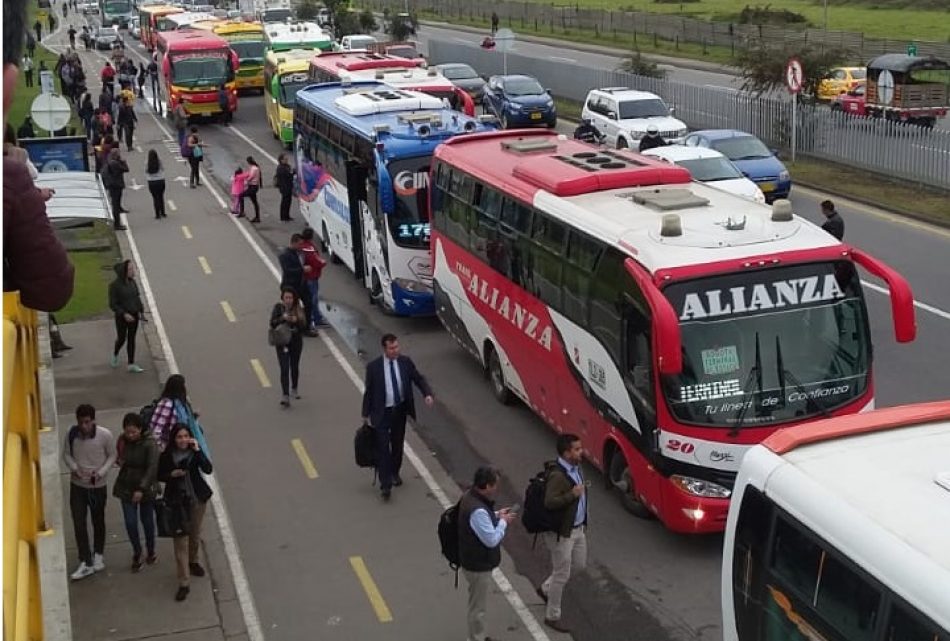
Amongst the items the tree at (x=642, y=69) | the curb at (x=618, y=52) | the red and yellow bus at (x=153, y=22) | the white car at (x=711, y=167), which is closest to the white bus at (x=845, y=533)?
the white car at (x=711, y=167)

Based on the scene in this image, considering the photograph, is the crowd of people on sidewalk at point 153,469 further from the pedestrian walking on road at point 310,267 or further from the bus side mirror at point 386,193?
the bus side mirror at point 386,193

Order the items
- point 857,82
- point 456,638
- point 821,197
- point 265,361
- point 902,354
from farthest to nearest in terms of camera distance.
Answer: point 857,82
point 821,197
point 265,361
point 902,354
point 456,638

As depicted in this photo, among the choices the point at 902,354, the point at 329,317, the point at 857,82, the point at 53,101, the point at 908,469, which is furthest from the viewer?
the point at 857,82

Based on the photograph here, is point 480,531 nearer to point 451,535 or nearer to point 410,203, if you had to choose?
point 451,535

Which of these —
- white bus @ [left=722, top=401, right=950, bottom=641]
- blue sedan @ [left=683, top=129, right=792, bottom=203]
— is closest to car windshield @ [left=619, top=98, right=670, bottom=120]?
blue sedan @ [left=683, top=129, right=792, bottom=203]

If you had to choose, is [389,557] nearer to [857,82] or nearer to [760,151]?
[760,151]

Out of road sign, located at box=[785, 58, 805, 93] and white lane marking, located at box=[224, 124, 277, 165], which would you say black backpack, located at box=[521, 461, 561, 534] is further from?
white lane marking, located at box=[224, 124, 277, 165]

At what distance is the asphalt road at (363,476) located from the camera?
11.4m

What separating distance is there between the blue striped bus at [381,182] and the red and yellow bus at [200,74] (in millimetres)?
20460

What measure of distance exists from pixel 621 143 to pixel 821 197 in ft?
23.9

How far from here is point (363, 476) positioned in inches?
573

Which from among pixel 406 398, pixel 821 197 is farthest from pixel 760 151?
pixel 406 398

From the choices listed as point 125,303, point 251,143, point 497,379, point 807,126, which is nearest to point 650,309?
point 497,379

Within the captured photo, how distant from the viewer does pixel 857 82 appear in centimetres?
4316
